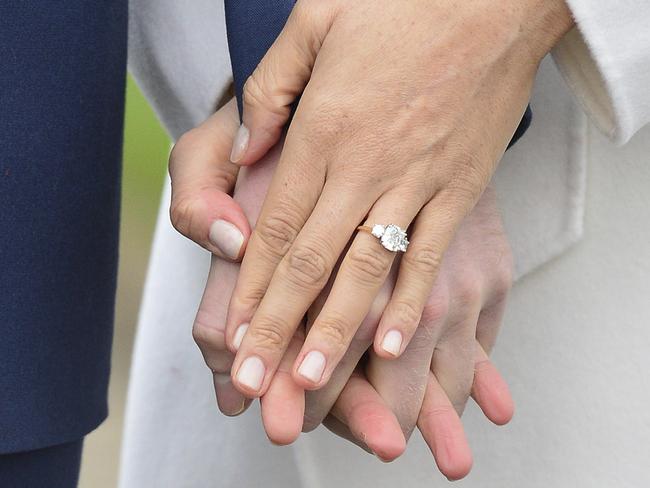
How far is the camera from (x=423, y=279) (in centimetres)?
73

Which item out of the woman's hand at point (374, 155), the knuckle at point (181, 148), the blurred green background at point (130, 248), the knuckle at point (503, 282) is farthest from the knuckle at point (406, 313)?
the blurred green background at point (130, 248)

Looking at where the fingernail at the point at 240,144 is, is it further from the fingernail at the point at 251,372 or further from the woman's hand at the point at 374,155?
the fingernail at the point at 251,372

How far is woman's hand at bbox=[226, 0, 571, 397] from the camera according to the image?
2.33 ft

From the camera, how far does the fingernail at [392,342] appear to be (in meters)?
0.72

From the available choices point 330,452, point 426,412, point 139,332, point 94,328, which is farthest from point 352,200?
point 139,332

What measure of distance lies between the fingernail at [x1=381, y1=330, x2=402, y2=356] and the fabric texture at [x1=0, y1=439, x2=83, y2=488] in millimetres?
303

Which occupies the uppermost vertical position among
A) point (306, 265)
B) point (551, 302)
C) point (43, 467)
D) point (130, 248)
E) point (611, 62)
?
point (611, 62)

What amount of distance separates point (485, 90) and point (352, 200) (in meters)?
0.12

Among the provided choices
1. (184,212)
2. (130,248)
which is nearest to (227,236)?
(184,212)

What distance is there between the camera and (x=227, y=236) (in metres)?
0.76

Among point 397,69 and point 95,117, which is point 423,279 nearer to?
point 397,69

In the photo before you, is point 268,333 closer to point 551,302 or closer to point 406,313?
point 406,313

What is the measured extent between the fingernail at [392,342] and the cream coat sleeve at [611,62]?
0.70ft

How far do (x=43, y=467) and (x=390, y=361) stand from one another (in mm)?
298
